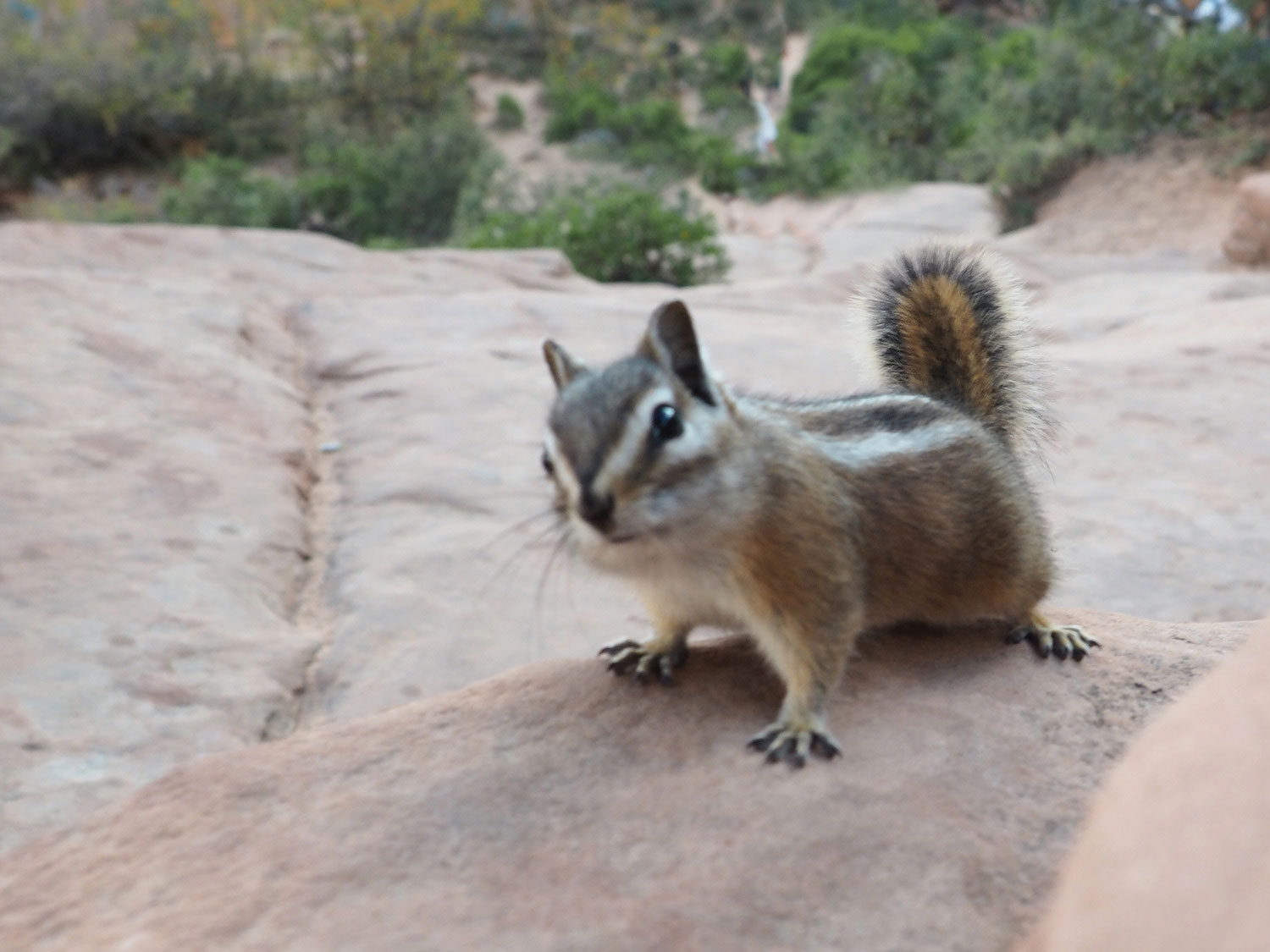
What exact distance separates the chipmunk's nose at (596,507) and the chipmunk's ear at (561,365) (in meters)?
0.49

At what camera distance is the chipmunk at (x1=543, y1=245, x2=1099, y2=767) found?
83.0 inches

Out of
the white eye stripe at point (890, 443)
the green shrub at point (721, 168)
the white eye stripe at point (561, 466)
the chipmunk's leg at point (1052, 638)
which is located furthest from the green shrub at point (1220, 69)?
the white eye stripe at point (561, 466)

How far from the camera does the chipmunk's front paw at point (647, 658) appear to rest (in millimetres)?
2529

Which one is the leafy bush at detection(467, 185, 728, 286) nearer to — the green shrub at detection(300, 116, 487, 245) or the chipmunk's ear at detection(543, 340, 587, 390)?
the green shrub at detection(300, 116, 487, 245)

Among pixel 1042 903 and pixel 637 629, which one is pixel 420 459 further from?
pixel 1042 903

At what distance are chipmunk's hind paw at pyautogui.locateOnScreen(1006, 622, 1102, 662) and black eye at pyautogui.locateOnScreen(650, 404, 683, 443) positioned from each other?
1.16 metres

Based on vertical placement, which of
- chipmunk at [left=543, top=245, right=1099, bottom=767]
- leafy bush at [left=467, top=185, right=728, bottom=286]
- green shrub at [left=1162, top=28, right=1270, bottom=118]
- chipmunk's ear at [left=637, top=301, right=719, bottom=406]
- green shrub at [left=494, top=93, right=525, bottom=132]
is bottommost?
leafy bush at [left=467, top=185, right=728, bottom=286]

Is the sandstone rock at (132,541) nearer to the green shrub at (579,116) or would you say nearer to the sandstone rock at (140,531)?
the sandstone rock at (140,531)

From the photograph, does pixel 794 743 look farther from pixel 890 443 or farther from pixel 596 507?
pixel 890 443

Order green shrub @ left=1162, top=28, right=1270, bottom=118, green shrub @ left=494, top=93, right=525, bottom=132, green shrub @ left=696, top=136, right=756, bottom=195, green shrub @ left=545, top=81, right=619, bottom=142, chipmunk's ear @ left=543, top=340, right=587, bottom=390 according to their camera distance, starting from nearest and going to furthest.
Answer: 1. chipmunk's ear @ left=543, top=340, right=587, bottom=390
2. green shrub @ left=1162, top=28, right=1270, bottom=118
3. green shrub @ left=696, top=136, right=756, bottom=195
4. green shrub @ left=545, top=81, right=619, bottom=142
5. green shrub @ left=494, top=93, right=525, bottom=132

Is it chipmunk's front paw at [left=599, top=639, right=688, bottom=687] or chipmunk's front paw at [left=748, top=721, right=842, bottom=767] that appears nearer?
chipmunk's front paw at [left=748, top=721, right=842, bottom=767]

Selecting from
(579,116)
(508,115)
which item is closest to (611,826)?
(579,116)

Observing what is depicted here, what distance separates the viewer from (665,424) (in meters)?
2.11

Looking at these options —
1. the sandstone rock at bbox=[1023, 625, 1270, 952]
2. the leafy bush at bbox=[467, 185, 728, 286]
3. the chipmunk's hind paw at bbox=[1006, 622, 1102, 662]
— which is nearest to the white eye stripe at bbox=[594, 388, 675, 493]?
the sandstone rock at bbox=[1023, 625, 1270, 952]
